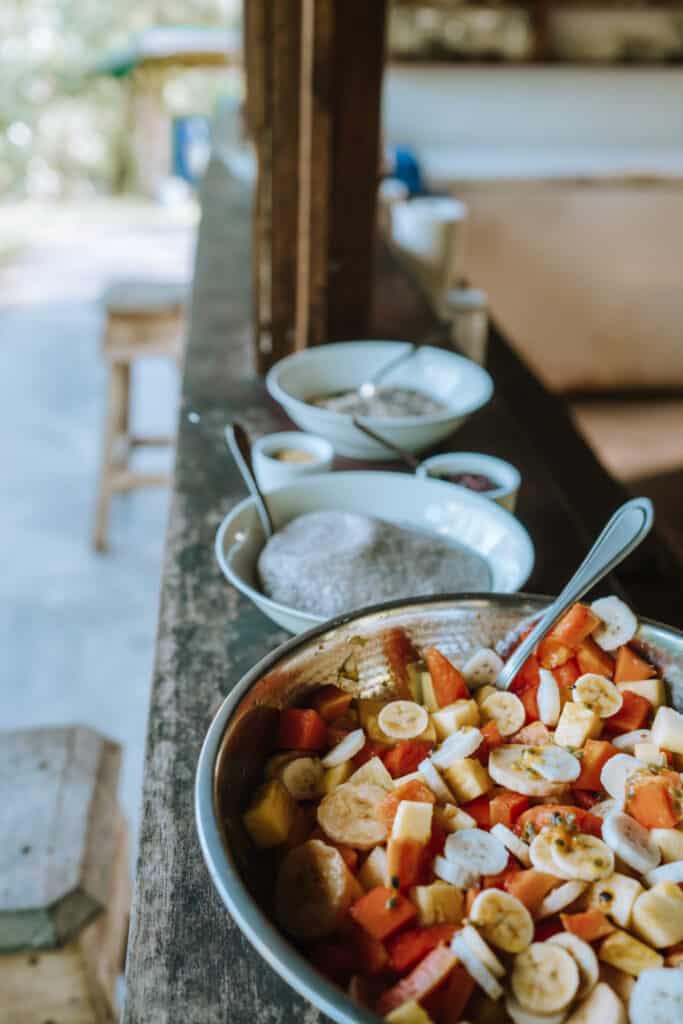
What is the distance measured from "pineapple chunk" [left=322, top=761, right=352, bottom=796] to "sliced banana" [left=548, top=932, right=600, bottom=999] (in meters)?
0.20

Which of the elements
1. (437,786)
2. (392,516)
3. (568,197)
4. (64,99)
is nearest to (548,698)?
(437,786)

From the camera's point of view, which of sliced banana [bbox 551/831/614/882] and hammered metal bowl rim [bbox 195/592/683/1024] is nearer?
hammered metal bowl rim [bbox 195/592/683/1024]

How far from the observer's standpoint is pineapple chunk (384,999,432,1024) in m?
0.55

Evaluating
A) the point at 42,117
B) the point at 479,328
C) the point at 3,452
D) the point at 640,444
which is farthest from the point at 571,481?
the point at 42,117

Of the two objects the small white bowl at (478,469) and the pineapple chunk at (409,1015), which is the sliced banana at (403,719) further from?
the small white bowl at (478,469)

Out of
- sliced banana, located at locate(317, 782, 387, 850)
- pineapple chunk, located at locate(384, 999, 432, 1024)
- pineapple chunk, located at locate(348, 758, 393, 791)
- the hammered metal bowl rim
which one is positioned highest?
the hammered metal bowl rim

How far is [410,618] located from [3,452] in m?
3.31

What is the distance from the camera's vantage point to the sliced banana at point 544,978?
59cm

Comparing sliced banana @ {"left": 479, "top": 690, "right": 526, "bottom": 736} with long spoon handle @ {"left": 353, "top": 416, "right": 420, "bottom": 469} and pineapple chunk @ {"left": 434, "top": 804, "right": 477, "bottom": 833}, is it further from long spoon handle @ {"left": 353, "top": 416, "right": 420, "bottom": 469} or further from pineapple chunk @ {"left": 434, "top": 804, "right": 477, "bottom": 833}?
long spoon handle @ {"left": 353, "top": 416, "right": 420, "bottom": 469}

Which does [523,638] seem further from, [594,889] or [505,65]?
[505,65]

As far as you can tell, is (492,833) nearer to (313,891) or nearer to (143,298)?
(313,891)

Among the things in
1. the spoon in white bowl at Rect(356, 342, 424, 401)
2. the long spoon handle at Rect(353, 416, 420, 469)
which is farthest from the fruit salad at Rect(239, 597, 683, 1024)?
the spoon in white bowl at Rect(356, 342, 424, 401)

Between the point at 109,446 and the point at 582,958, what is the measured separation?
2.69 metres

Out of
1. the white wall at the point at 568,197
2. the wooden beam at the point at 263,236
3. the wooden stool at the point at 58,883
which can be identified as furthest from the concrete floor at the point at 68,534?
the white wall at the point at 568,197
